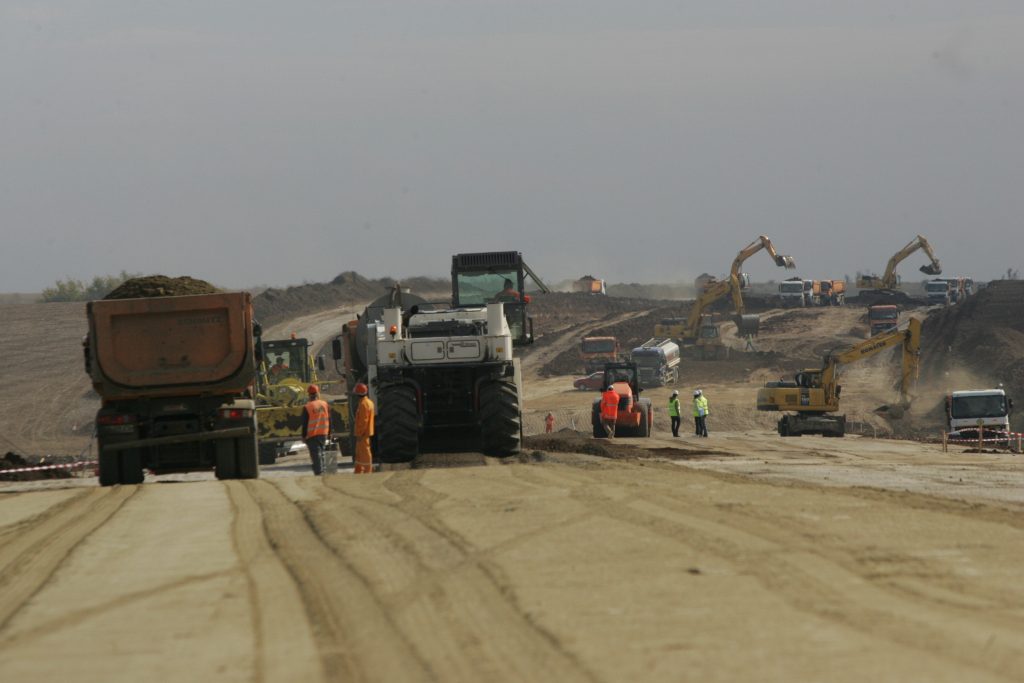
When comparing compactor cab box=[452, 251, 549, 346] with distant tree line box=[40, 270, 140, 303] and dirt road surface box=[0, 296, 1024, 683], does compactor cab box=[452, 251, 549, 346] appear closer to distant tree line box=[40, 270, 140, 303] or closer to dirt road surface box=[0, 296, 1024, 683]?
dirt road surface box=[0, 296, 1024, 683]

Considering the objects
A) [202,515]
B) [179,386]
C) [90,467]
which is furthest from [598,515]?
[90,467]

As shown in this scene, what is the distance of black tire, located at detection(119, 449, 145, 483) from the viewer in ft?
60.1

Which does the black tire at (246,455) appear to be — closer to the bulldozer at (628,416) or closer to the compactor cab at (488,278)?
the compactor cab at (488,278)

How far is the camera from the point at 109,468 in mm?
18281

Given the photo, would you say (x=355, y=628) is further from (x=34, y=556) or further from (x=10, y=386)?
(x=10, y=386)

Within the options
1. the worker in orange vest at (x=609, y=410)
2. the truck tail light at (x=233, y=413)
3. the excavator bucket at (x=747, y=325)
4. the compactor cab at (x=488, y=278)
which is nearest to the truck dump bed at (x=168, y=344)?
the truck tail light at (x=233, y=413)

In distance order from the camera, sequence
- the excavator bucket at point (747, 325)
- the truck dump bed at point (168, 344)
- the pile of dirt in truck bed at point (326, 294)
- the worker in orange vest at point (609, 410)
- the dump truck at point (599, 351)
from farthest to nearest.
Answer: the pile of dirt in truck bed at point (326, 294), the excavator bucket at point (747, 325), the dump truck at point (599, 351), the worker in orange vest at point (609, 410), the truck dump bed at point (168, 344)

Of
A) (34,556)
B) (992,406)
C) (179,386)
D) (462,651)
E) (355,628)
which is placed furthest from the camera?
(992,406)

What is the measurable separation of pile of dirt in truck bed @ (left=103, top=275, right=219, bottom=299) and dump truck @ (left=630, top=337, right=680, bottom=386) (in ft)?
150

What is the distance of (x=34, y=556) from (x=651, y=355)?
5463 centimetres

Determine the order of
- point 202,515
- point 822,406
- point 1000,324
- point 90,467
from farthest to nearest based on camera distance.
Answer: point 1000,324
point 822,406
point 90,467
point 202,515

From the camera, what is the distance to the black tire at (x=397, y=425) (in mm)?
20969

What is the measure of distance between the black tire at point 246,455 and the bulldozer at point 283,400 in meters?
9.88

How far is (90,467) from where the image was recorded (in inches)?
1148
